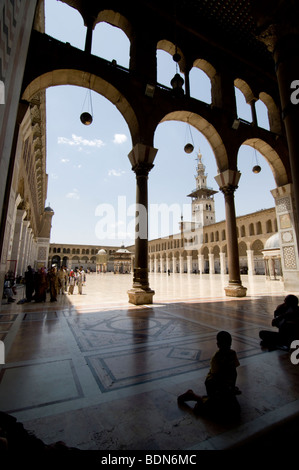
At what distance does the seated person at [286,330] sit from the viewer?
113 inches

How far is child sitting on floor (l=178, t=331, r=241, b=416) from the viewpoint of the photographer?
1.56m

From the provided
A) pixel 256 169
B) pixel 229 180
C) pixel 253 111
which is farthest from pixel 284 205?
pixel 253 111

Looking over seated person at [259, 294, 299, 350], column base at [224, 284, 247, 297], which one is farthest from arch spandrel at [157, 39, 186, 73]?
seated person at [259, 294, 299, 350]

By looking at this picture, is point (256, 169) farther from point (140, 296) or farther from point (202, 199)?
point (202, 199)

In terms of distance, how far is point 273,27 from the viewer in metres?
3.38

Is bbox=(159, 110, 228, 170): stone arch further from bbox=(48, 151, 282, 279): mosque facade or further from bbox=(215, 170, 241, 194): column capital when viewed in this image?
bbox=(48, 151, 282, 279): mosque facade

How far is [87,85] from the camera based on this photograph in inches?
258

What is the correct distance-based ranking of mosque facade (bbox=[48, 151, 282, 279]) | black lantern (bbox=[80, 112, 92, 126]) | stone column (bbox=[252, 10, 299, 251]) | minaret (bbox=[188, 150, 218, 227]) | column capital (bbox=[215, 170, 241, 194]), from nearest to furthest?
1. stone column (bbox=[252, 10, 299, 251])
2. black lantern (bbox=[80, 112, 92, 126])
3. column capital (bbox=[215, 170, 241, 194])
4. mosque facade (bbox=[48, 151, 282, 279])
5. minaret (bbox=[188, 150, 218, 227])

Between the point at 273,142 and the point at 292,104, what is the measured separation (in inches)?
314

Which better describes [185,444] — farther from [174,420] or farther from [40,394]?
[40,394]

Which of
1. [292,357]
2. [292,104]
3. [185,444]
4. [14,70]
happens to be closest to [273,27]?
[292,104]

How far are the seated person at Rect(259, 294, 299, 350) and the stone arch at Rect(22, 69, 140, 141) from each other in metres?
5.93

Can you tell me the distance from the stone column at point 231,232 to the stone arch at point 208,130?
513mm

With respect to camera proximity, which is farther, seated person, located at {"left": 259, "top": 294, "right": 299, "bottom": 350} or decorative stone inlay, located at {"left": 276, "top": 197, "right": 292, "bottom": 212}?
decorative stone inlay, located at {"left": 276, "top": 197, "right": 292, "bottom": 212}
